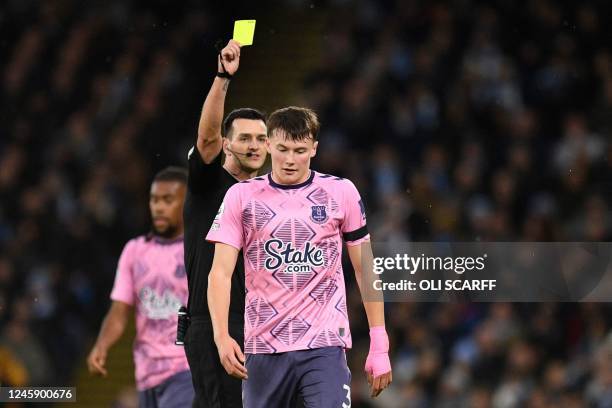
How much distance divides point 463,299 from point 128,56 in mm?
4999

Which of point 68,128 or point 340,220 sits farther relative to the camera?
point 68,128

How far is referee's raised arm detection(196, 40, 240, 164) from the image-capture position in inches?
191

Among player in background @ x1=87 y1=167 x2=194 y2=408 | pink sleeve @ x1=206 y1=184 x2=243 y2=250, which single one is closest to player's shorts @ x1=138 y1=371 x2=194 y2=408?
player in background @ x1=87 y1=167 x2=194 y2=408

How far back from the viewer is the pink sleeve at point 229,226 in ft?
14.8

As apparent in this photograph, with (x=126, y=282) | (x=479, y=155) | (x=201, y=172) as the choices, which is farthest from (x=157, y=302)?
(x=479, y=155)

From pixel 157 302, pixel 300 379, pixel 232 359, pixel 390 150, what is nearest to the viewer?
pixel 232 359

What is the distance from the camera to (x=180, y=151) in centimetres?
1153

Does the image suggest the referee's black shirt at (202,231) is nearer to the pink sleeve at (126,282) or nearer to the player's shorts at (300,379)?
the player's shorts at (300,379)

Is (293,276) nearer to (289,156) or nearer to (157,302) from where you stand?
(289,156)

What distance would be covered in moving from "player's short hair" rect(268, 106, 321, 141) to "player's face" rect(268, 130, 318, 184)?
0.02 metres

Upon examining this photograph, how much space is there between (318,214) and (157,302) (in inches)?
109

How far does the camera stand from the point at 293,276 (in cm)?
444

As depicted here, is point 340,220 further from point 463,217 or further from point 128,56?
point 128,56

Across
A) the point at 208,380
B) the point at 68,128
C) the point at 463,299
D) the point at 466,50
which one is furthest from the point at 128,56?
the point at 208,380
